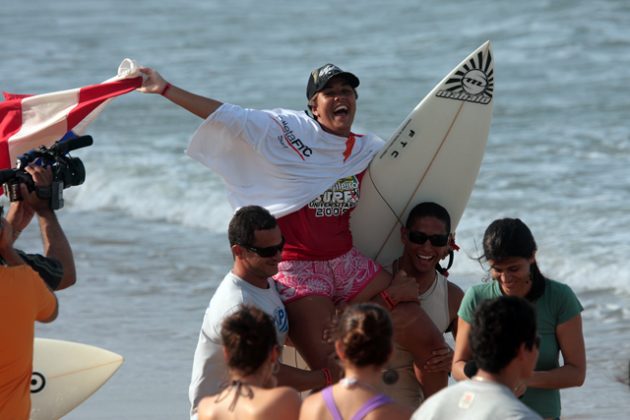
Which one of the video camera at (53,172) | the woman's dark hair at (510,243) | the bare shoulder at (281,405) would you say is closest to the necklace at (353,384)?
the bare shoulder at (281,405)

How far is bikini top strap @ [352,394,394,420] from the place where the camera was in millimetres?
3277

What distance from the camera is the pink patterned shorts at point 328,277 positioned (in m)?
4.73

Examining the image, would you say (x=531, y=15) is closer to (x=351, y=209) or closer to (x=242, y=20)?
(x=242, y=20)

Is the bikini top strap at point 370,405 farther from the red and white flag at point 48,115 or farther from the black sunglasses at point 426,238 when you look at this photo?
the red and white flag at point 48,115

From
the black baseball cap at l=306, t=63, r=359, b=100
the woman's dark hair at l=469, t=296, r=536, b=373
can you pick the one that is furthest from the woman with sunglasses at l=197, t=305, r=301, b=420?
the black baseball cap at l=306, t=63, r=359, b=100

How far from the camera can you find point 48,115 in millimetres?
5141

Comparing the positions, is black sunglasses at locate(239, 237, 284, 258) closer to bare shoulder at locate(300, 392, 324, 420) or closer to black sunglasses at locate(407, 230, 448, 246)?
black sunglasses at locate(407, 230, 448, 246)

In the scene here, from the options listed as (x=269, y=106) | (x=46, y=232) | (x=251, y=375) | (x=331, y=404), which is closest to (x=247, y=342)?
(x=251, y=375)

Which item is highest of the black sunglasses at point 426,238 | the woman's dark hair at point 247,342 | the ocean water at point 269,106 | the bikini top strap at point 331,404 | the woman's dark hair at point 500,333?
the woman's dark hair at point 500,333

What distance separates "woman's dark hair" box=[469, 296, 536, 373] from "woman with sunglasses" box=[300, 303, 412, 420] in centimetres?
27

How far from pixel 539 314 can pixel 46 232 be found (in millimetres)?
1775

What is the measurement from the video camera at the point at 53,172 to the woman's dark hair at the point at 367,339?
1.41 metres

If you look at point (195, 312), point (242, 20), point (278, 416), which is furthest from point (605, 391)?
point (242, 20)

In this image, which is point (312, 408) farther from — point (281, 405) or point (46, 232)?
point (46, 232)
